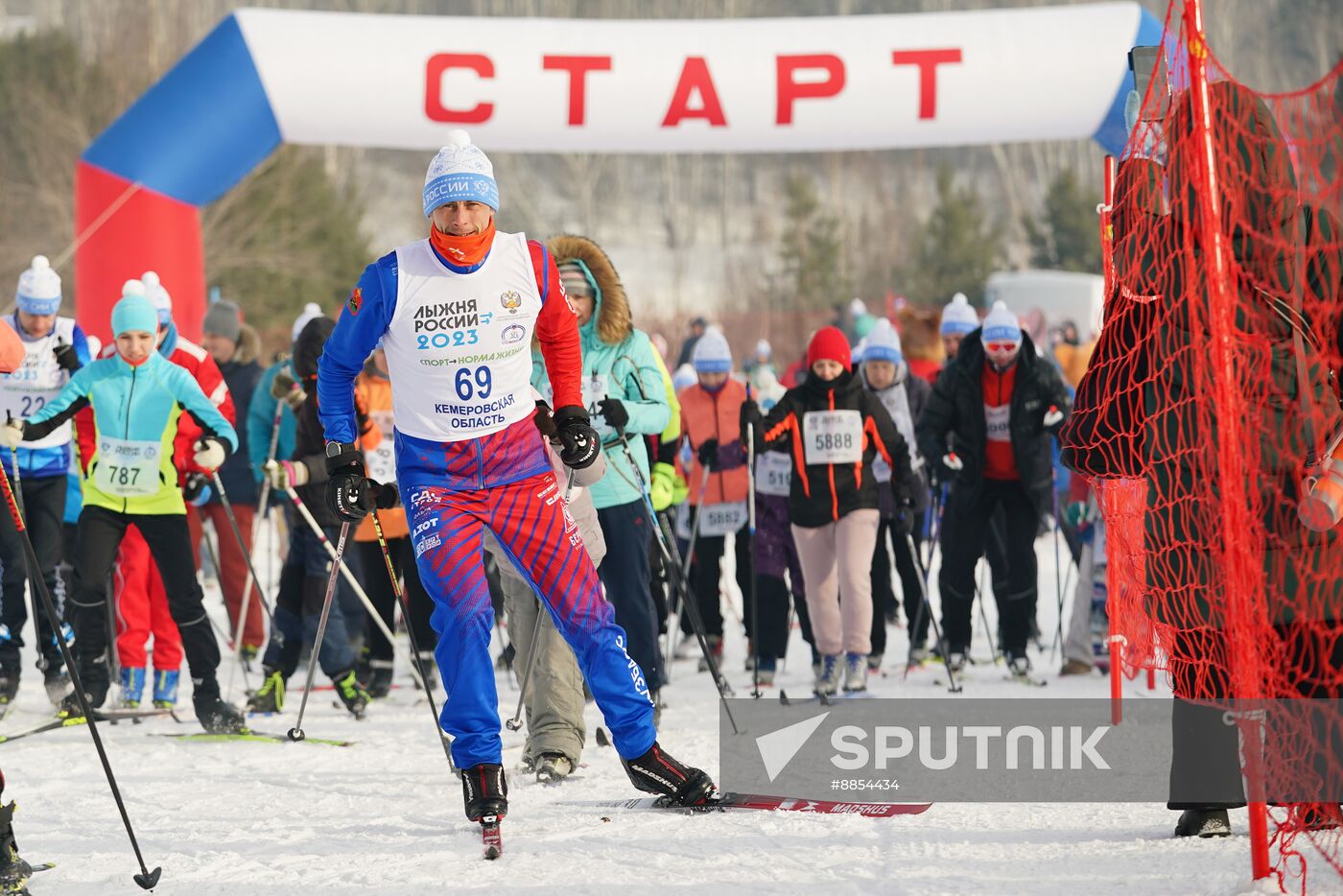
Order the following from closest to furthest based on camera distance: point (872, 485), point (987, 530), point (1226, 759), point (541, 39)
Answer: point (1226, 759)
point (872, 485)
point (987, 530)
point (541, 39)

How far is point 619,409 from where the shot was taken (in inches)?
236

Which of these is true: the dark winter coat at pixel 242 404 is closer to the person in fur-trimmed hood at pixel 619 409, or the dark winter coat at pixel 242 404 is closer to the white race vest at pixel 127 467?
the white race vest at pixel 127 467

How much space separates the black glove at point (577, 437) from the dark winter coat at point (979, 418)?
12.1 feet

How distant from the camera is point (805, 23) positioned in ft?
38.2

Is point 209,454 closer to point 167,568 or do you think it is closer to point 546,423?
point 167,568

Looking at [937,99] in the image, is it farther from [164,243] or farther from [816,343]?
[164,243]

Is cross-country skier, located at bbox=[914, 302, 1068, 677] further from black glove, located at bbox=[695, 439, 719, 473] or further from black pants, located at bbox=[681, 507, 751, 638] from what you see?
black pants, located at bbox=[681, 507, 751, 638]

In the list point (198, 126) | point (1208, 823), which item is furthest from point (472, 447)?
point (198, 126)

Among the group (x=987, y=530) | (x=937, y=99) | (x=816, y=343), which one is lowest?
(x=987, y=530)

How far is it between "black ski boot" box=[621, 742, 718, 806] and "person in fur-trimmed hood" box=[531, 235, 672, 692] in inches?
53.6

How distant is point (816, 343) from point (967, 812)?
11.3 feet

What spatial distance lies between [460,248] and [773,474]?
13.8 ft

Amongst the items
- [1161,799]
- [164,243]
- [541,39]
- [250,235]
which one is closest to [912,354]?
[541,39]

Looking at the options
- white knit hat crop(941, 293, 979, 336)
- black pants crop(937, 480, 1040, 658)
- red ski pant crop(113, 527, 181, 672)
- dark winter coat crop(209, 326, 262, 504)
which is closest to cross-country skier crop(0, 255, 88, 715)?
red ski pant crop(113, 527, 181, 672)
